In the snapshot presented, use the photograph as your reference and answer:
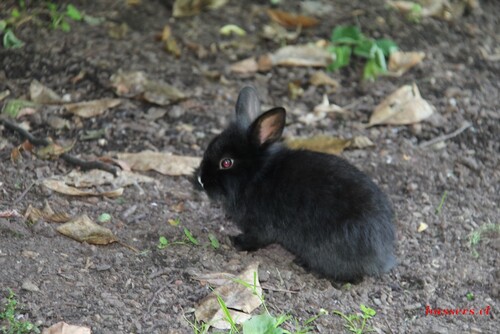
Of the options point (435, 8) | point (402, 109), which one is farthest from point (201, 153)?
point (435, 8)

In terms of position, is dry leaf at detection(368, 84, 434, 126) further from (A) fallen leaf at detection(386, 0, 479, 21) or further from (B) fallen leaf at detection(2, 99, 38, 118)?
(B) fallen leaf at detection(2, 99, 38, 118)

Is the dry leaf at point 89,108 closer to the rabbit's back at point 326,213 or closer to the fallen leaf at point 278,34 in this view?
the fallen leaf at point 278,34

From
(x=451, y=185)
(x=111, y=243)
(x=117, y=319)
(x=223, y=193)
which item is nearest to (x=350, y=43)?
(x=451, y=185)

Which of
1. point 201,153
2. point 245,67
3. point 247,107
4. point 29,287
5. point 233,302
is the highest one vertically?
point 247,107

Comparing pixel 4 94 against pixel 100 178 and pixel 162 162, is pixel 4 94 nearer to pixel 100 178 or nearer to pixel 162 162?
pixel 100 178

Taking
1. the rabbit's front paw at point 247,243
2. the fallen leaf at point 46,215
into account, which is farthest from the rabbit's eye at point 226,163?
the fallen leaf at point 46,215
